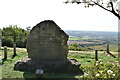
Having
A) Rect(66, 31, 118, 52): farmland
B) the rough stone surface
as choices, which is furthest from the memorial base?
Rect(66, 31, 118, 52): farmland

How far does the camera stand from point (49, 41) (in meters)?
14.3

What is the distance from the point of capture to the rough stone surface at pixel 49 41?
14.3m

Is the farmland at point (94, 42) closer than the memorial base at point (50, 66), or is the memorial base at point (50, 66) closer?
the memorial base at point (50, 66)

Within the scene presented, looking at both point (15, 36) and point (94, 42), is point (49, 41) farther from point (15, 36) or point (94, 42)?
point (94, 42)

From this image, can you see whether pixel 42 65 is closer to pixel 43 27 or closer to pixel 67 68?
pixel 67 68

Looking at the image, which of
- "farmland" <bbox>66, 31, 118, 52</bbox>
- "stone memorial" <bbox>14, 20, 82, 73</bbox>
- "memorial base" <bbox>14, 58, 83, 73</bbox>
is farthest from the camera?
"farmland" <bbox>66, 31, 118, 52</bbox>

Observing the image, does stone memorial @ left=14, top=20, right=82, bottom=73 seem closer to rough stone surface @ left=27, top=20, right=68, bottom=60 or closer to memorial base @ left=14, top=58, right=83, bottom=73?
rough stone surface @ left=27, top=20, right=68, bottom=60

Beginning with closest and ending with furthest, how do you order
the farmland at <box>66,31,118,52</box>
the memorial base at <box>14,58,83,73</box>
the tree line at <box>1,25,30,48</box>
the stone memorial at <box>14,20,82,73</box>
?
the memorial base at <box>14,58,83,73</box>, the stone memorial at <box>14,20,82,73</box>, the tree line at <box>1,25,30,48</box>, the farmland at <box>66,31,118,52</box>

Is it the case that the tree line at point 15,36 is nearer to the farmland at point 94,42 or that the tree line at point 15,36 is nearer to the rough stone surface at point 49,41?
the farmland at point 94,42

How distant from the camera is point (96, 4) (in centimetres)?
930

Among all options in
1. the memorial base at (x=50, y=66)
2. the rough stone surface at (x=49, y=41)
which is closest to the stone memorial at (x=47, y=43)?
the rough stone surface at (x=49, y=41)

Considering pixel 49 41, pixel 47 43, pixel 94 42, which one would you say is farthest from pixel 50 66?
pixel 94 42

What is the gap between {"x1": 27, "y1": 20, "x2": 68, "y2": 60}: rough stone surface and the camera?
14.3m

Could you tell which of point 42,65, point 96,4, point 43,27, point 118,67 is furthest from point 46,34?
point 118,67
